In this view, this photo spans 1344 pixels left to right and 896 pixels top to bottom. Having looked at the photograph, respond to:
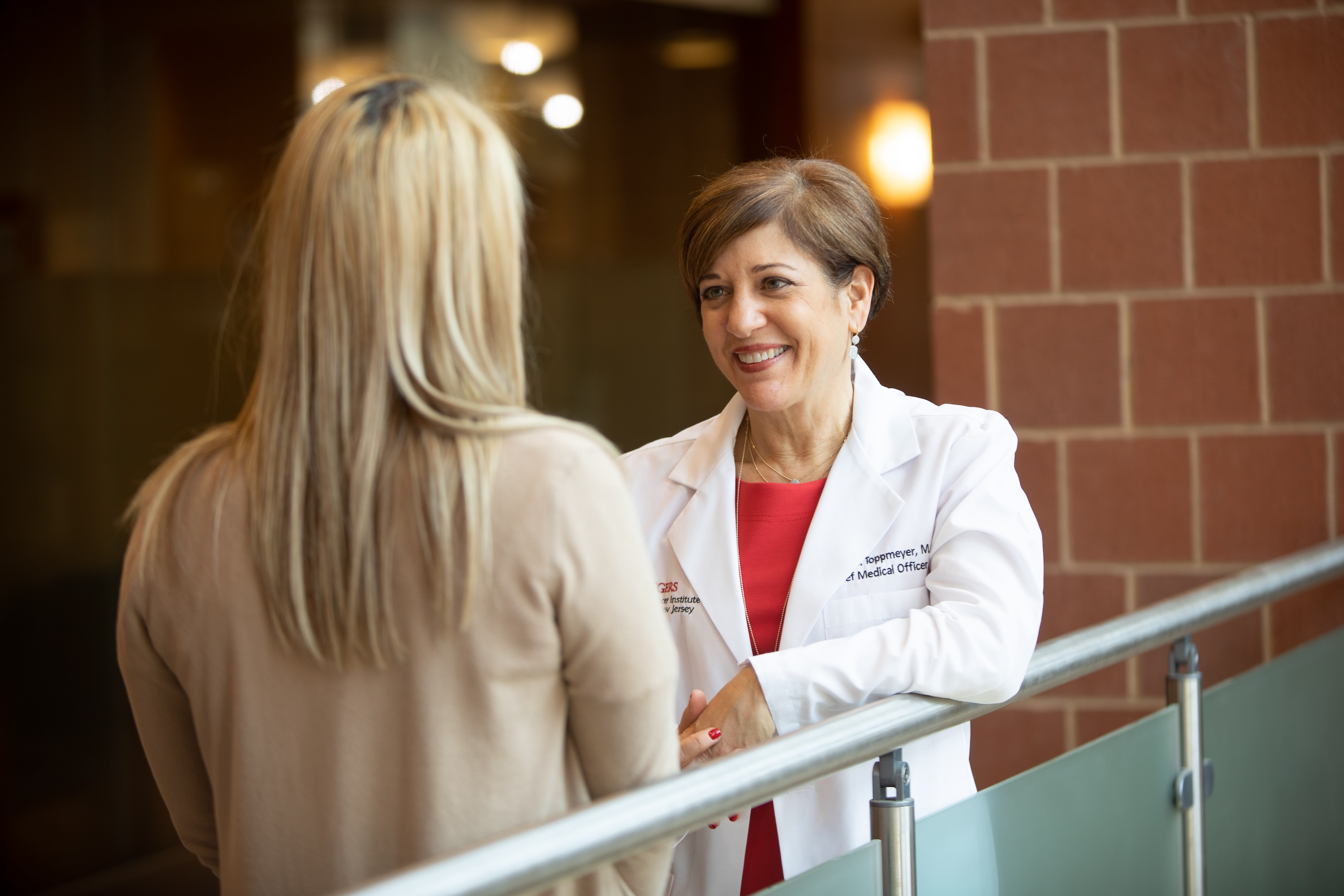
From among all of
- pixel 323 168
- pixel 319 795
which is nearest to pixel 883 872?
pixel 319 795

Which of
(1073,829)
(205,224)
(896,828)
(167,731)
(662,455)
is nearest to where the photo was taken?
(167,731)

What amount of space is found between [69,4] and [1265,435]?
3762mm

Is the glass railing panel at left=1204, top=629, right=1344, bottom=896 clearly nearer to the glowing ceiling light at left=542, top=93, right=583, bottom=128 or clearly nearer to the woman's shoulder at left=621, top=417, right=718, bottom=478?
the woman's shoulder at left=621, top=417, right=718, bottom=478

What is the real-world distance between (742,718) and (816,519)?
0.39 m

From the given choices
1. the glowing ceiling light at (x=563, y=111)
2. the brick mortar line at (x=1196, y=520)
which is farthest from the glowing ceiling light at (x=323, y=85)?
the brick mortar line at (x=1196, y=520)

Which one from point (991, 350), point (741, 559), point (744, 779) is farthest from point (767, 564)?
point (991, 350)

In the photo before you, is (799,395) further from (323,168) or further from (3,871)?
(3,871)

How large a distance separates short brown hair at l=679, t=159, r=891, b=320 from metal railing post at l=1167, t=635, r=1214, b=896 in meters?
0.77

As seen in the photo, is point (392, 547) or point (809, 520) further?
point (809, 520)

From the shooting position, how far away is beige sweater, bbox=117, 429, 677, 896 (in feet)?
3.22

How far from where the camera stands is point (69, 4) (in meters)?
4.02

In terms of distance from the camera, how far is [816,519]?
5.98ft

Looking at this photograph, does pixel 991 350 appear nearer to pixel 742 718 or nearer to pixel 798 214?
pixel 798 214

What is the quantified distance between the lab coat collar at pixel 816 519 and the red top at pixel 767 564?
26 mm
